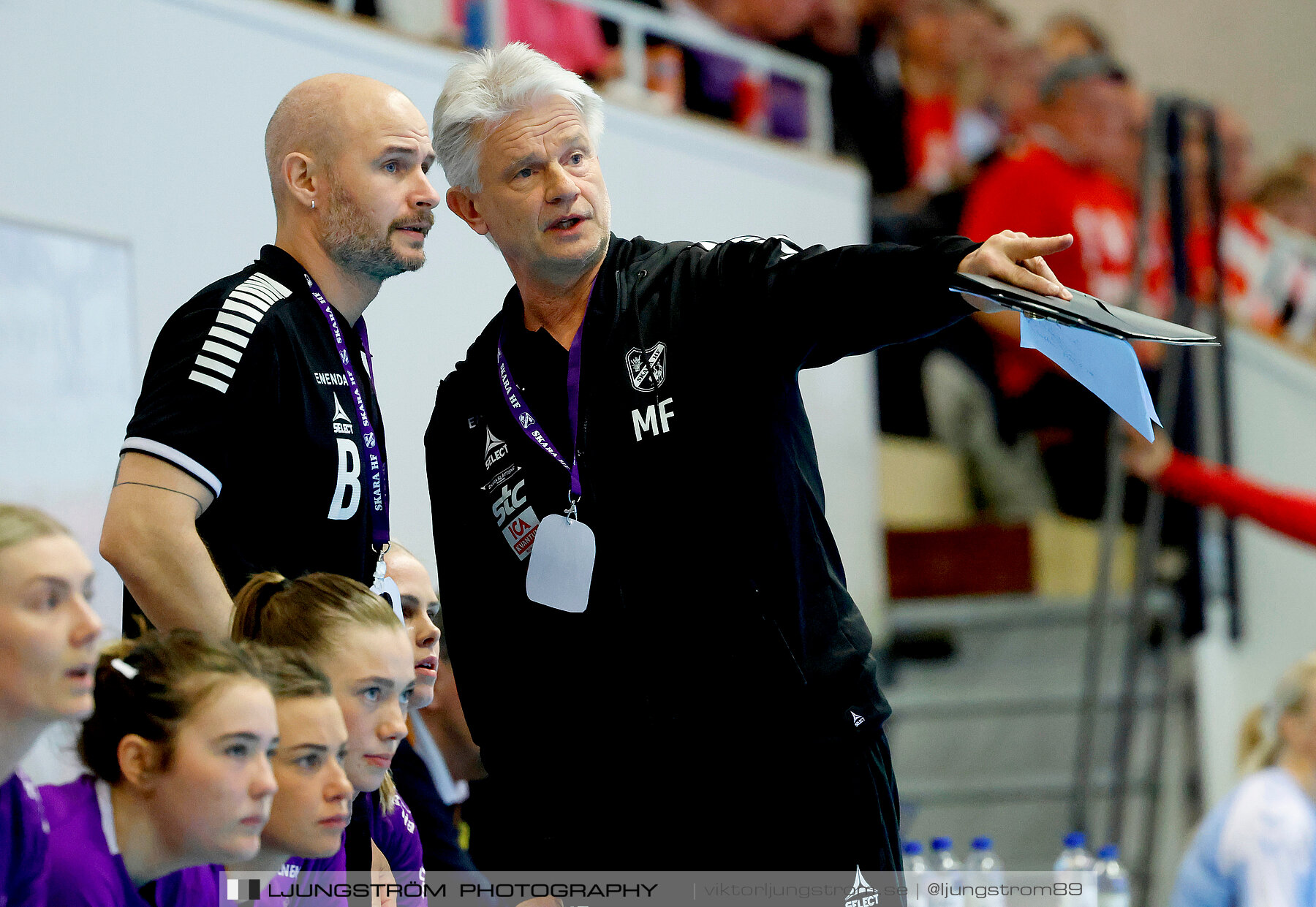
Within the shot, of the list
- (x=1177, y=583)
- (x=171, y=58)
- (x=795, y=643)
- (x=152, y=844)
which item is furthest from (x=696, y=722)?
(x=1177, y=583)

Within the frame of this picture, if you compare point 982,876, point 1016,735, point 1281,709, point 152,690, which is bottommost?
point 982,876

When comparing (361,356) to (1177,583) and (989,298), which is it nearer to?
(989,298)

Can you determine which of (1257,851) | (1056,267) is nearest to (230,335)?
(1257,851)

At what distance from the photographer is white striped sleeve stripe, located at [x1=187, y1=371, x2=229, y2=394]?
209 cm

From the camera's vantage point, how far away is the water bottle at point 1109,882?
13.5ft

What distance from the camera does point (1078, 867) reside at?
4223 millimetres

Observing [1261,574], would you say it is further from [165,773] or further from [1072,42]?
[165,773]

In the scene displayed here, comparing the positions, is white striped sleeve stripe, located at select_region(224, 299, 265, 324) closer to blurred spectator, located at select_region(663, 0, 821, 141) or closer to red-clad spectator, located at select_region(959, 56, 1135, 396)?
blurred spectator, located at select_region(663, 0, 821, 141)

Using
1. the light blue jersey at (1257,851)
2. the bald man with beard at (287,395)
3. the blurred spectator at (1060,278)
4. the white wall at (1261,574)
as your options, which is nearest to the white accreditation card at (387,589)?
the bald man with beard at (287,395)

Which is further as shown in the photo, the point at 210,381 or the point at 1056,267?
the point at 1056,267

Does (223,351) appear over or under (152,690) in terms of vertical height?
over

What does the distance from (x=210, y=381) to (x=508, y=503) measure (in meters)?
0.44

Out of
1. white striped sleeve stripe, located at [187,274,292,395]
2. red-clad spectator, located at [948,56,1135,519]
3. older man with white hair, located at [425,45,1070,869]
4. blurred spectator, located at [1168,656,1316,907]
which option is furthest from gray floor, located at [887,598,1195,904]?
white striped sleeve stripe, located at [187,274,292,395]

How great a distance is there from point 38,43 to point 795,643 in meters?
2.38
